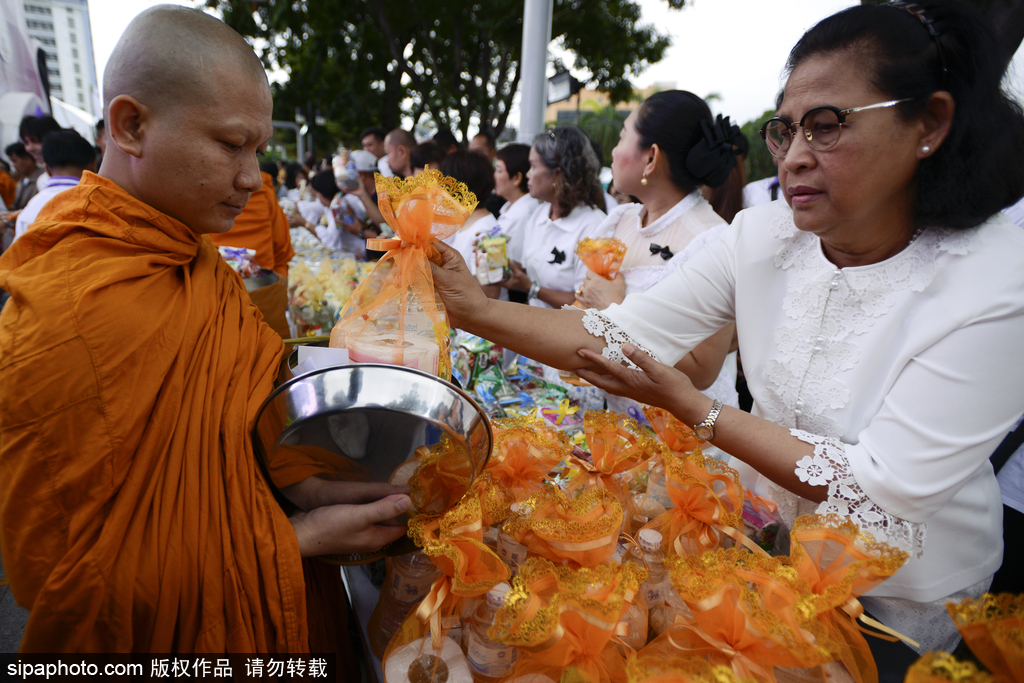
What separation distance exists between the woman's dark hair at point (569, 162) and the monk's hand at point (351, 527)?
314 cm

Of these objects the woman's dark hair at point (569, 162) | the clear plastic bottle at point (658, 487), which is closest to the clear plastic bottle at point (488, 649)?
the clear plastic bottle at point (658, 487)

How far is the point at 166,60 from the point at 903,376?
1.80 meters

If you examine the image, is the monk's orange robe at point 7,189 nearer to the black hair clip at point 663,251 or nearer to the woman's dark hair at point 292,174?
the black hair clip at point 663,251

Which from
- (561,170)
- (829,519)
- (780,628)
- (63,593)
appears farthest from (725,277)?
(561,170)

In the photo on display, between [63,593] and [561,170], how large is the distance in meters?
3.55

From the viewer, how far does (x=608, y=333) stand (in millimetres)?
1728

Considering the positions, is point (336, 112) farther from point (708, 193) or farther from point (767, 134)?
point (767, 134)

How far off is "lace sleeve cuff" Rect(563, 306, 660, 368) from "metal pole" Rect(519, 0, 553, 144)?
5.17m

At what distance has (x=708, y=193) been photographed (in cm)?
355

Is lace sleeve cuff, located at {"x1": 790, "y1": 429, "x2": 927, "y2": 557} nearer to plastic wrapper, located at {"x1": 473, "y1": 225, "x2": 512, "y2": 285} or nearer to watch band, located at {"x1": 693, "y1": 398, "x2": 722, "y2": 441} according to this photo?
watch band, located at {"x1": 693, "y1": 398, "x2": 722, "y2": 441}

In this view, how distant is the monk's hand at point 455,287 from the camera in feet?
5.03

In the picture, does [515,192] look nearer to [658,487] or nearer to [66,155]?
[66,155]

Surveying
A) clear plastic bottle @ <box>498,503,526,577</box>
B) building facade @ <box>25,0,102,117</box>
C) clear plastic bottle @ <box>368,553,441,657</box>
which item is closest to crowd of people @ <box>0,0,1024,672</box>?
A: clear plastic bottle @ <box>368,553,441,657</box>

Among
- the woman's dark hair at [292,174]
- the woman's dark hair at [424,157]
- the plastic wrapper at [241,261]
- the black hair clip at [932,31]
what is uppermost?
the black hair clip at [932,31]
